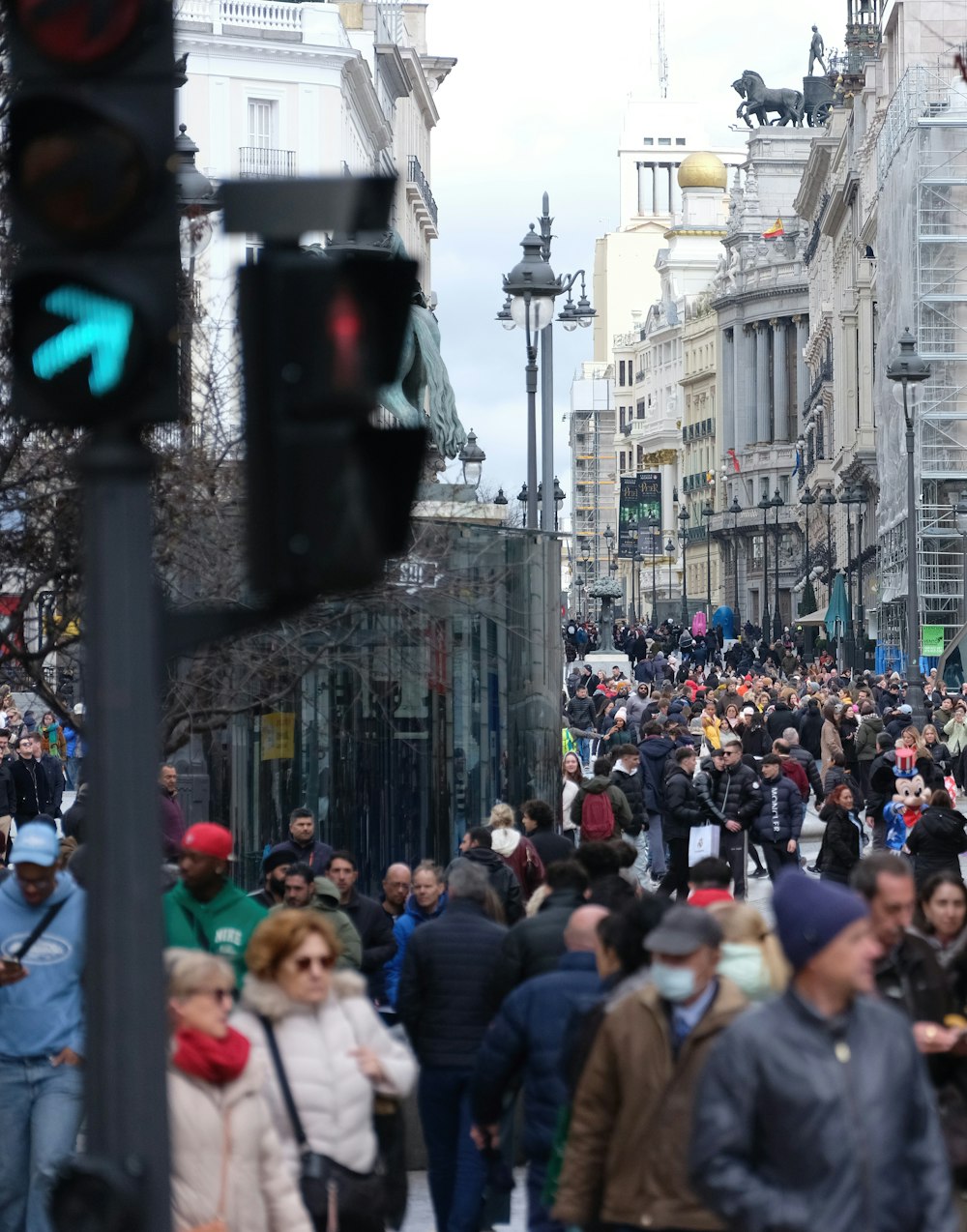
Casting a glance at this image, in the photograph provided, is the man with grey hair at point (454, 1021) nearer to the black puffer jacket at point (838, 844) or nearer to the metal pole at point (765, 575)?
the black puffer jacket at point (838, 844)

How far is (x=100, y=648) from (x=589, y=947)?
3874 millimetres

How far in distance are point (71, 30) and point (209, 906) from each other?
4980 millimetres

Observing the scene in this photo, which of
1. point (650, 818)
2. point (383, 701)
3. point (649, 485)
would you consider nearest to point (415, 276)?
point (383, 701)

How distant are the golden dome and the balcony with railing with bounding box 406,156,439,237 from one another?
101300mm

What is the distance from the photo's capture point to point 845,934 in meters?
5.19

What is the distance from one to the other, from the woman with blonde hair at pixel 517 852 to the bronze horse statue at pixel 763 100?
13690 centimetres

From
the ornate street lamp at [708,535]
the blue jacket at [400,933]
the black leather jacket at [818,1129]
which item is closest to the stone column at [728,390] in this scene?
the ornate street lamp at [708,535]

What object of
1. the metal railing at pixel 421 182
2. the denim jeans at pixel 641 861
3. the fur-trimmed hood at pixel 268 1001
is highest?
the metal railing at pixel 421 182

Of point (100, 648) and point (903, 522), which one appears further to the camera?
point (903, 522)

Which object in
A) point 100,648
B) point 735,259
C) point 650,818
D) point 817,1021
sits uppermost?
point 735,259

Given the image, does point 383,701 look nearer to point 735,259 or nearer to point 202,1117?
point 202,1117

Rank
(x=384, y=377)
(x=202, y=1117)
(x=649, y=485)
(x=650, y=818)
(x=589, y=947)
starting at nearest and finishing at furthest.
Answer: (x=384, y=377) < (x=202, y=1117) < (x=589, y=947) < (x=650, y=818) < (x=649, y=485)

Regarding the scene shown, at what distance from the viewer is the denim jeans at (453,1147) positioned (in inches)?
354

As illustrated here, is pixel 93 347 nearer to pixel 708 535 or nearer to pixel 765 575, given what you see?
pixel 765 575
